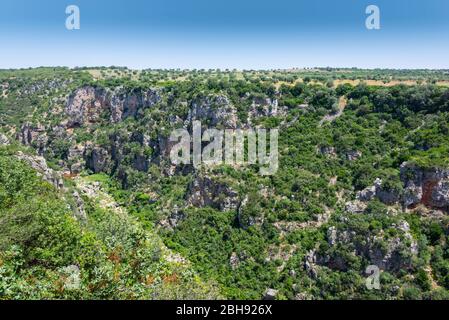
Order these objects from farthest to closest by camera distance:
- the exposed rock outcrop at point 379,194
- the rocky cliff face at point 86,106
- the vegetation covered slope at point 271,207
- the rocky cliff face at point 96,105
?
the rocky cliff face at point 86,106 → the rocky cliff face at point 96,105 → the exposed rock outcrop at point 379,194 → the vegetation covered slope at point 271,207

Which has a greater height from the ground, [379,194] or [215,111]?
[215,111]

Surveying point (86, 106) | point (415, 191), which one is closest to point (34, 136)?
point (86, 106)

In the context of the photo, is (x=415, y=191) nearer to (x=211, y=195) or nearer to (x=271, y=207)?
(x=271, y=207)

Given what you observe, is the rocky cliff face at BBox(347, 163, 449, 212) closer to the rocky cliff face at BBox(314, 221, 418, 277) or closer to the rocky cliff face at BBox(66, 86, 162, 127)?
the rocky cliff face at BBox(314, 221, 418, 277)

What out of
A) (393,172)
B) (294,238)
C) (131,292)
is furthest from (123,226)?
(393,172)

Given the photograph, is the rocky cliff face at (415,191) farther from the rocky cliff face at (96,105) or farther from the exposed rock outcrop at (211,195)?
the rocky cliff face at (96,105)

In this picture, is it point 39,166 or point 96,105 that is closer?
point 39,166

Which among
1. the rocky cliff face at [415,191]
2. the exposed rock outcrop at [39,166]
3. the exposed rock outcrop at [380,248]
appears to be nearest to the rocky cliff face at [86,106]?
the exposed rock outcrop at [39,166]

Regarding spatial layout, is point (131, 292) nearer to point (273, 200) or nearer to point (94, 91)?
point (273, 200)
